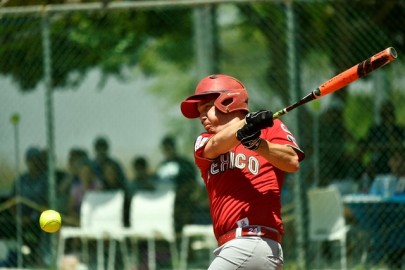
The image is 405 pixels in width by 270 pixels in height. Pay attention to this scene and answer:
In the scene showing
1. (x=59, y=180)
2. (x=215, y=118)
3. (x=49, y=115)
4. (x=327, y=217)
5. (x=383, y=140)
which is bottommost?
(x=327, y=217)

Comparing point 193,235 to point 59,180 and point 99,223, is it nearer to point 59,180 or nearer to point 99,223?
point 99,223

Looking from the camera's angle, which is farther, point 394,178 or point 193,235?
point 193,235

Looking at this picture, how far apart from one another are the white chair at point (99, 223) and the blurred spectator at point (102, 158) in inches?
11.4

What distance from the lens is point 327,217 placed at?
31.3 feet

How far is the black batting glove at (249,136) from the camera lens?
4547 millimetres

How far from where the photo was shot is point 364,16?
9.69 metres

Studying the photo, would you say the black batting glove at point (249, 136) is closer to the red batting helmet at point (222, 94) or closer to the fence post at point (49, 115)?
the red batting helmet at point (222, 94)

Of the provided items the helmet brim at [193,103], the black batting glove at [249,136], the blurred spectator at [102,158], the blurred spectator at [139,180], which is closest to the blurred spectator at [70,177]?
the blurred spectator at [102,158]

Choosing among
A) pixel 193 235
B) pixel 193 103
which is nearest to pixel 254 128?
pixel 193 103

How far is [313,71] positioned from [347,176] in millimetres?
1288

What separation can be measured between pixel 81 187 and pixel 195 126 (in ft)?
5.22

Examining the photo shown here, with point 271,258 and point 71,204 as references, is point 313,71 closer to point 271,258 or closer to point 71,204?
point 71,204

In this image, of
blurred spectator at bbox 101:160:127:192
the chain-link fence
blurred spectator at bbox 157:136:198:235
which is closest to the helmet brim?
the chain-link fence

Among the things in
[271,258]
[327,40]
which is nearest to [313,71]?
[327,40]
